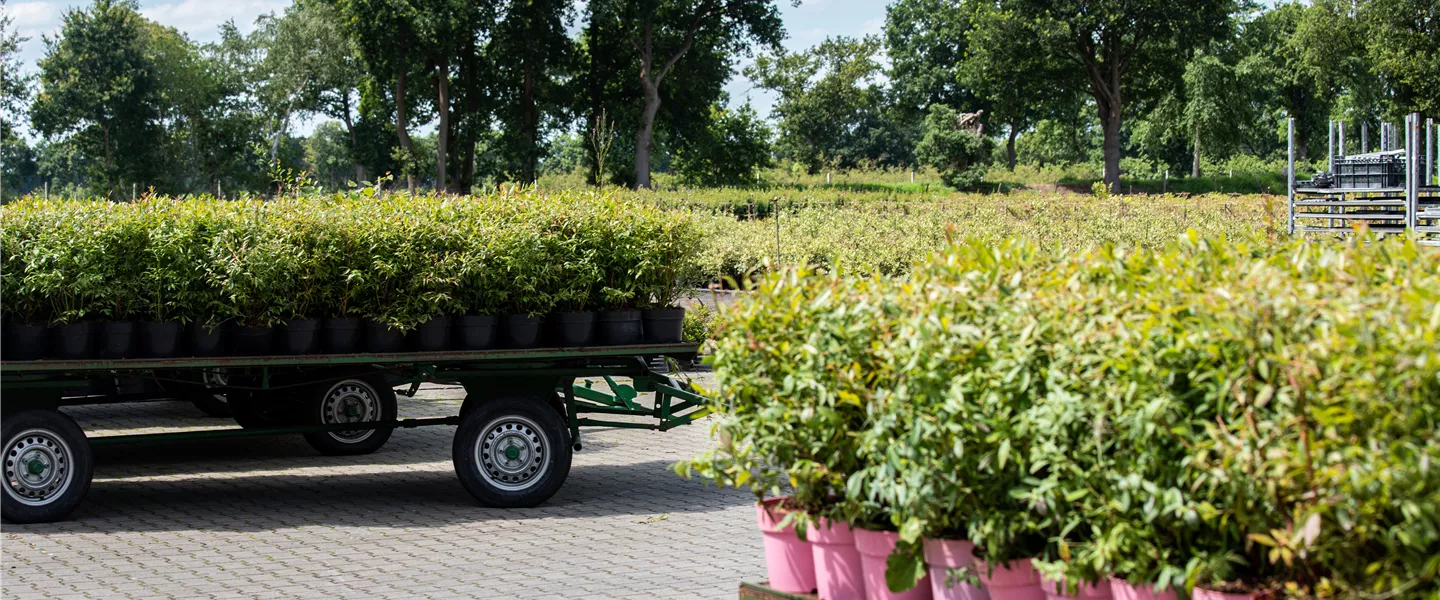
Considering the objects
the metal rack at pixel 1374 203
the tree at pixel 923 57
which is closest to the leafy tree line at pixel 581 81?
the tree at pixel 923 57

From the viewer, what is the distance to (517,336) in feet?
25.8

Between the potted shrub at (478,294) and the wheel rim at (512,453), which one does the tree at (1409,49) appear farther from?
the potted shrub at (478,294)

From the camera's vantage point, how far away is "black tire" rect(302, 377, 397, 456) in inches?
387

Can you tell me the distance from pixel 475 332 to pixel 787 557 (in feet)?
13.6

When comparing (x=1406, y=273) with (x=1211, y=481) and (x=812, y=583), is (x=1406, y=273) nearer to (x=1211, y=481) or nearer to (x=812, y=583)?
(x=1211, y=481)

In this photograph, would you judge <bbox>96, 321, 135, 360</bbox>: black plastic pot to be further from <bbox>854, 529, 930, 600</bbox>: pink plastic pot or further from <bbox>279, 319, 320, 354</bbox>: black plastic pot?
<bbox>854, 529, 930, 600</bbox>: pink plastic pot

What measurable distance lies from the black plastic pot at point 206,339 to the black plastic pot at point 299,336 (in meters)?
0.34

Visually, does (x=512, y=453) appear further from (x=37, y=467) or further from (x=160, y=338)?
(x=37, y=467)

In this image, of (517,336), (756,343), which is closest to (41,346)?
(517,336)

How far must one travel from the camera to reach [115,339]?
745 centimetres

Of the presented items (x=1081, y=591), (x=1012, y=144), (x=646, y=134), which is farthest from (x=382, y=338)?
(x=1012, y=144)

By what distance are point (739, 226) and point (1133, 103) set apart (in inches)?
1475

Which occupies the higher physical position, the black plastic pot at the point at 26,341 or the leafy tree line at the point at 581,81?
the leafy tree line at the point at 581,81

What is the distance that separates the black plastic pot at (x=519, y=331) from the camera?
7859 mm
